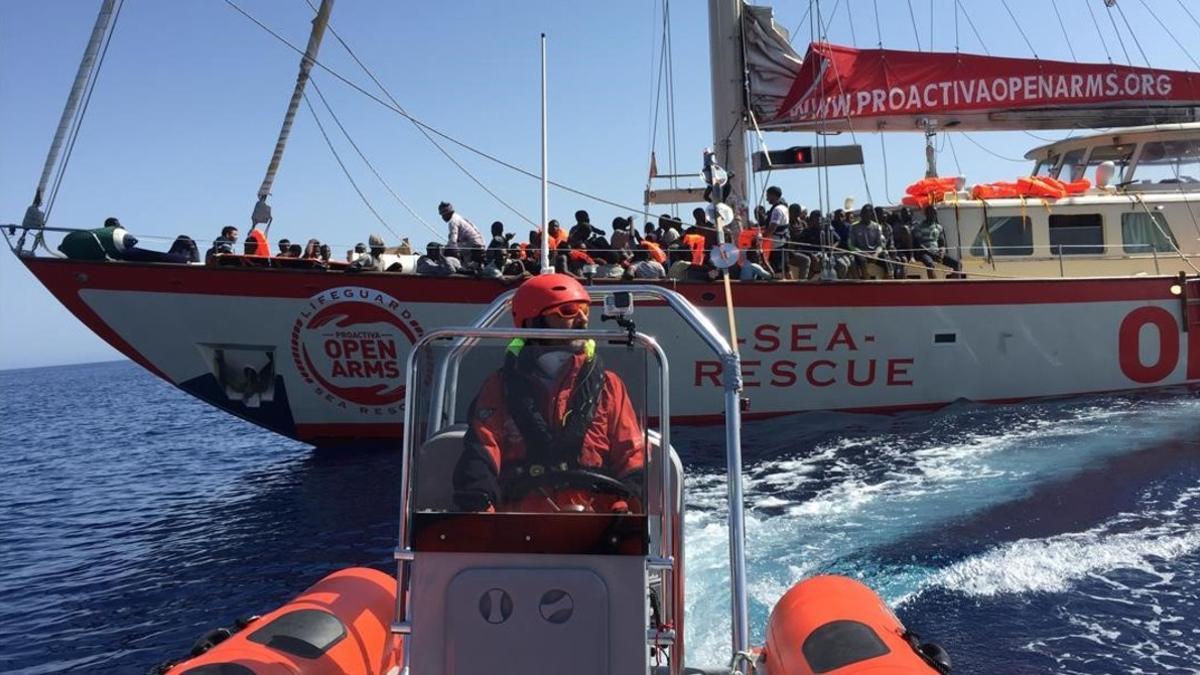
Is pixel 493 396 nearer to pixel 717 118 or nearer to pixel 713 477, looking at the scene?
pixel 713 477

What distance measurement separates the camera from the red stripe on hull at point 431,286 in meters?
10.5

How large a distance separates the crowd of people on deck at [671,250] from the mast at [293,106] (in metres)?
0.44

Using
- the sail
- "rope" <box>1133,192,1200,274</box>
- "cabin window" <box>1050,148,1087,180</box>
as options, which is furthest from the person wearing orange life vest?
"cabin window" <box>1050,148,1087,180</box>

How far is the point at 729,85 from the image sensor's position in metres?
13.1

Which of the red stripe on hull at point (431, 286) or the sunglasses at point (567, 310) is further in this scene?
the red stripe on hull at point (431, 286)

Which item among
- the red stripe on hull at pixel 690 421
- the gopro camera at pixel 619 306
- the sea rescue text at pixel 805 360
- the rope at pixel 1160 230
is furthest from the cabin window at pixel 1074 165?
the gopro camera at pixel 619 306

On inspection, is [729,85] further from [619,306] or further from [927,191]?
[619,306]

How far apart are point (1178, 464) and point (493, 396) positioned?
8301 mm

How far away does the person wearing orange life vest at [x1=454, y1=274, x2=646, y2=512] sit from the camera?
280 centimetres

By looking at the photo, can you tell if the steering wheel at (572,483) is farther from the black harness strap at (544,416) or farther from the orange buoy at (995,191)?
the orange buoy at (995,191)

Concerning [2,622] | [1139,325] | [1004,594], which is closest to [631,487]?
[1004,594]

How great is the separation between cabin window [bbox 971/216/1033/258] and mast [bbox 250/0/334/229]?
9270 millimetres

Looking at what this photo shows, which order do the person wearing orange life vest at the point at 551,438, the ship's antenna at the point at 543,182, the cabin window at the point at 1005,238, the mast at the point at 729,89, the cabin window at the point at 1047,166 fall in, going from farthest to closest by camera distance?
the cabin window at the point at 1047,166 < the mast at the point at 729,89 < the cabin window at the point at 1005,238 < the ship's antenna at the point at 543,182 < the person wearing orange life vest at the point at 551,438

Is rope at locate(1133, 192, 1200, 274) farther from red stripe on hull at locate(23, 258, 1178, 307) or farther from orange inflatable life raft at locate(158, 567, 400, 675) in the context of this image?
orange inflatable life raft at locate(158, 567, 400, 675)
